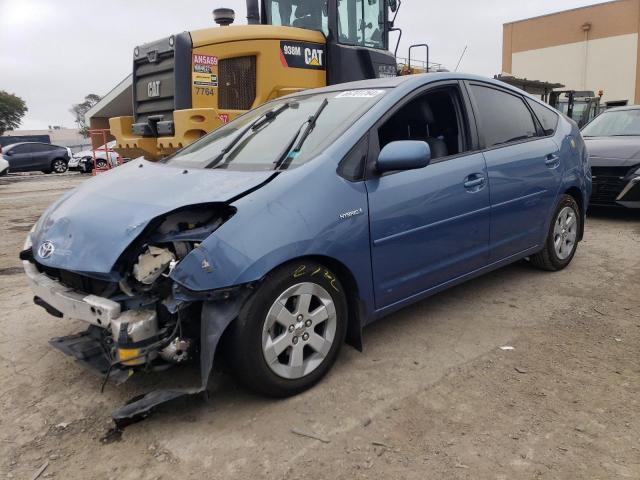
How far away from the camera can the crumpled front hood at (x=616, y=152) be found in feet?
22.1

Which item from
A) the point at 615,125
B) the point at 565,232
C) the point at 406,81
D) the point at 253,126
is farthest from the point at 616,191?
the point at 253,126

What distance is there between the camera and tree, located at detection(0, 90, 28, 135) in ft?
199

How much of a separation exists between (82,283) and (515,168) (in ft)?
10.2

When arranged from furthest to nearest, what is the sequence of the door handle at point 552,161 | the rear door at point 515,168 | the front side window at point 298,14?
1. the front side window at point 298,14
2. the door handle at point 552,161
3. the rear door at point 515,168

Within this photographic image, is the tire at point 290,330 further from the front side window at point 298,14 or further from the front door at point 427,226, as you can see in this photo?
the front side window at point 298,14

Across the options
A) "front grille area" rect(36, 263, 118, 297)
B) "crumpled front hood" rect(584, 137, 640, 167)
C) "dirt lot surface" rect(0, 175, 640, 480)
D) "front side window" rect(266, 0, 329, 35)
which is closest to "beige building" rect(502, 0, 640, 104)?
"crumpled front hood" rect(584, 137, 640, 167)

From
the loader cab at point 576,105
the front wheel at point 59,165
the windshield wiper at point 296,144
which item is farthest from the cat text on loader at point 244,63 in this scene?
the front wheel at point 59,165

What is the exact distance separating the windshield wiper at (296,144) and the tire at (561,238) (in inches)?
94.5

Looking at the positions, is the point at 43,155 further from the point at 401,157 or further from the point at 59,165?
the point at 401,157

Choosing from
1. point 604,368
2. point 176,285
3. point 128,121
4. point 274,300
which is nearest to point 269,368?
point 274,300

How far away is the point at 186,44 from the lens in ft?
21.4

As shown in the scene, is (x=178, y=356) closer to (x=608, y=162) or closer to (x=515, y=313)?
(x=515, y=313)

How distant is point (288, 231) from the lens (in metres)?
2.66

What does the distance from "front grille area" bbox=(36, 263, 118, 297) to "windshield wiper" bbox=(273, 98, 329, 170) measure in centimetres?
110
